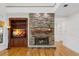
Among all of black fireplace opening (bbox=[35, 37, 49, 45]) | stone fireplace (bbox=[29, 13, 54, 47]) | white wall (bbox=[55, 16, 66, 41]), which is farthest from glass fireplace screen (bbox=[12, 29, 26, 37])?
white wall (bbox=[55, 16, 66, 41])

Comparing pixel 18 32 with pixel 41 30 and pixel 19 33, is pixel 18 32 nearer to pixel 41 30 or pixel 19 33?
pixel 19 33

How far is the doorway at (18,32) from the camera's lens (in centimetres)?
930

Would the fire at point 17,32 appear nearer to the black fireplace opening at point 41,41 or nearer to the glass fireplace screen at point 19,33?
the glass fireplace screen at point 19,33

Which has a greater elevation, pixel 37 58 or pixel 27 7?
pixel 27 7

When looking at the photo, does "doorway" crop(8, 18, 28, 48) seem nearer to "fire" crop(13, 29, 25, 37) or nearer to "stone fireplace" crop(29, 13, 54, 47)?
"fire" crop(13, 29, 25, 37)

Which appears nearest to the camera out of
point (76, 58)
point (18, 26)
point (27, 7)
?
point (76, 58)

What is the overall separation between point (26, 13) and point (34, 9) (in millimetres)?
546

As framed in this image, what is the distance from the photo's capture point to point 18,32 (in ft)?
31.8

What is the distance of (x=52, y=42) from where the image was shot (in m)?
9.23

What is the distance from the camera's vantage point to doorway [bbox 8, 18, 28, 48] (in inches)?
366

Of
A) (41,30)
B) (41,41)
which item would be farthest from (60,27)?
(41,41)

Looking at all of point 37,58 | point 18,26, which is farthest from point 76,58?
point 18,26

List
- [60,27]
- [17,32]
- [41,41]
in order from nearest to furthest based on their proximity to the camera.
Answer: [41,41]
[17,32]
[60,27]

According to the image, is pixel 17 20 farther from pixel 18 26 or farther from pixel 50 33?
pixel 50 33
